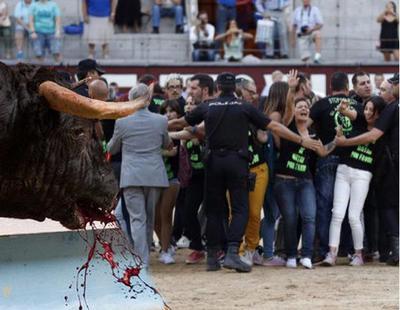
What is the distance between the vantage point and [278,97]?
12805mm

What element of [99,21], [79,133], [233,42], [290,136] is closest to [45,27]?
[99,21]

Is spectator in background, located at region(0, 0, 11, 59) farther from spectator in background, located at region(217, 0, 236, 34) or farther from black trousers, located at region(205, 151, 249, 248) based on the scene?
black trousers, located at region(205, 151, 249, 248)

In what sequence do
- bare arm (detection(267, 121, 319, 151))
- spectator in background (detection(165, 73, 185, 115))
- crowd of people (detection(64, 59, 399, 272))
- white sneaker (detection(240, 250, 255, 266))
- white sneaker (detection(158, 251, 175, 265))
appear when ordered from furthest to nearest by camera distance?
spectator in background (detection(165, 73, 185, 115))
white sneaker (detection(158, 251, 175, 265))
white sneaker (detection(240, 250, 255, 266))
bare arm (detection(267, 121, 319, 151))
crowd of people (detection(64, 59, 399, 272))

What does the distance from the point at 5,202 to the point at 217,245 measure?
7062 mm

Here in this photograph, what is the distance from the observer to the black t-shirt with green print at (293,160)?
41.8 feet

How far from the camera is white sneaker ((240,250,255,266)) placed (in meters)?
12.6

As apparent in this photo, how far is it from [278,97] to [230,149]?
0.92m

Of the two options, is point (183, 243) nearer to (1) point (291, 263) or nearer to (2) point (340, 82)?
(1) point (291, 263)

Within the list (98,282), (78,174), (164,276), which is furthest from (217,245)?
(78,174)

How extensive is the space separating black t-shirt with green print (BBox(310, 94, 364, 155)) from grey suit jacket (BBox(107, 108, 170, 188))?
1.85m

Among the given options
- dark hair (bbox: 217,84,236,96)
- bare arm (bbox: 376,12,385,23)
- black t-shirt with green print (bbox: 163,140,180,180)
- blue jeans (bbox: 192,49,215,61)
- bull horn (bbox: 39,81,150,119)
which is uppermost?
bare arm (bbox: 376,12,385,23)

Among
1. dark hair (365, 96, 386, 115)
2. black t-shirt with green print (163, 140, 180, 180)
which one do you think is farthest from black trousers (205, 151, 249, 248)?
dark hair (365, 96, 386, 115)

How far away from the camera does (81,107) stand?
528cm

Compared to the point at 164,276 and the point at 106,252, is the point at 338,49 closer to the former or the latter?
the point at 164,276
